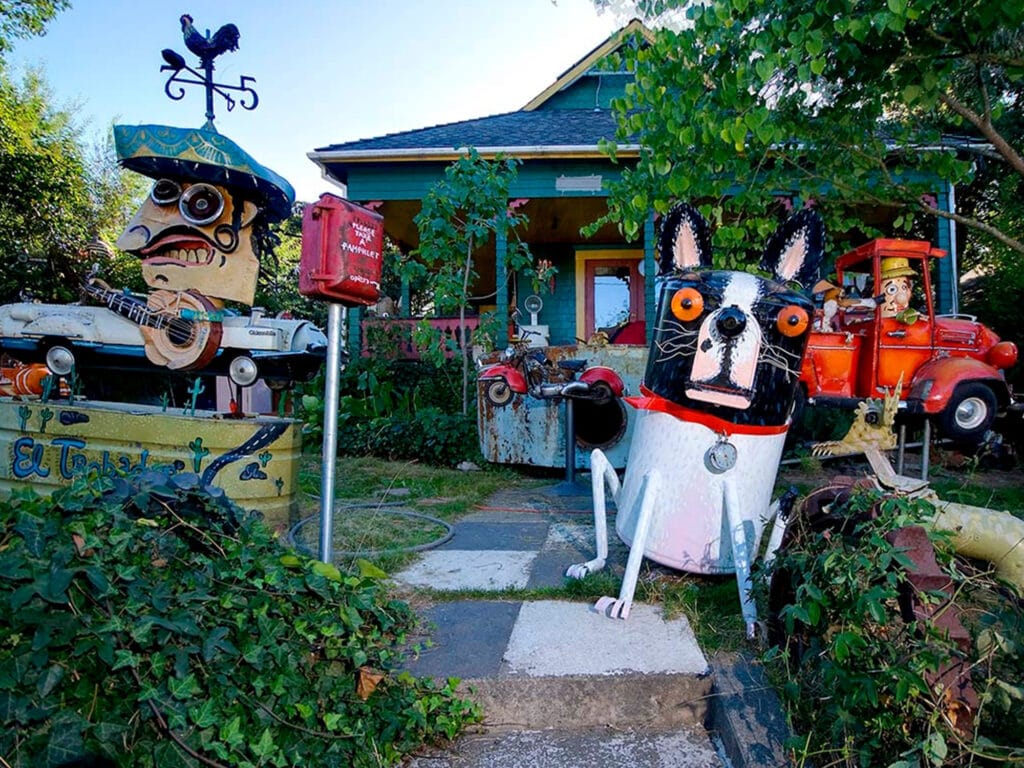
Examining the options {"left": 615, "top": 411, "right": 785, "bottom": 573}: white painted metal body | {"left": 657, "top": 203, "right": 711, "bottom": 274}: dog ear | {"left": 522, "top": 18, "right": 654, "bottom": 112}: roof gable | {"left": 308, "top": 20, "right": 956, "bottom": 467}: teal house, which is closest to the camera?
{"left": 615, "top": 411, "right": 785, "bottom": 573}: white painted metal body

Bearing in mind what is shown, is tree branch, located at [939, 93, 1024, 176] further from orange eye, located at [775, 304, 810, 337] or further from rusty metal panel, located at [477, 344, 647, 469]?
rusty metal panel, located at [477, 344, 647, 469]

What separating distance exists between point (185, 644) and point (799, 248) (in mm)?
2771

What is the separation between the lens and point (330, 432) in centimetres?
293

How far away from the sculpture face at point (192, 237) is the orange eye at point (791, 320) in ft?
12.6

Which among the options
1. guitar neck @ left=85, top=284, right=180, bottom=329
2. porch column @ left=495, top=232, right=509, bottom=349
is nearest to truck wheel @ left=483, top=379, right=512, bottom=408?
porch column @ left=495, top=232, right=509, bottom=349

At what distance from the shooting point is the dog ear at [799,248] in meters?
2.96

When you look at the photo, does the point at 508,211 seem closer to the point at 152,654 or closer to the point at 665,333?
the point at 665,333

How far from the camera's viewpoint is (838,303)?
632 centimetres

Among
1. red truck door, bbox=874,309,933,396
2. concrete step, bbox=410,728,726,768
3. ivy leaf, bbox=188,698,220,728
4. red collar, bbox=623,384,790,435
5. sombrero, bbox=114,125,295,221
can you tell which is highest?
sombrero, bbox=114,125,295,221

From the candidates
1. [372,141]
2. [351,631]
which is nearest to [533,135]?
[372,141]

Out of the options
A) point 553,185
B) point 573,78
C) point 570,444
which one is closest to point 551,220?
point 553,185

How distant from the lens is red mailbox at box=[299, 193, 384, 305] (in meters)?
2.83

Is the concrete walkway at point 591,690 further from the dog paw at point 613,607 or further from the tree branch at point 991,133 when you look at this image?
the tree branch at point 991,133

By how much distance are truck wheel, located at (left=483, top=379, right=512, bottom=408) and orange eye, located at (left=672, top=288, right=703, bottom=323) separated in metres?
4.10
